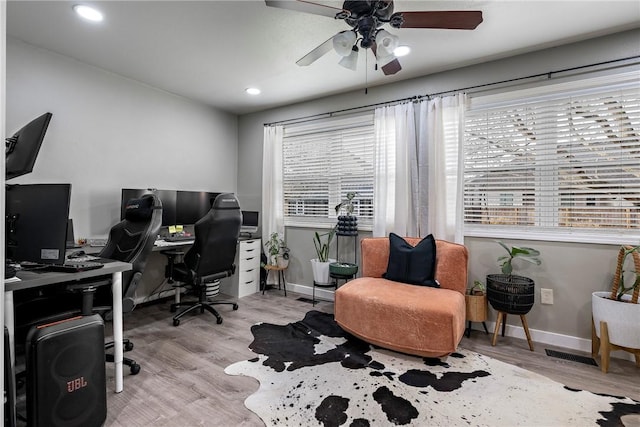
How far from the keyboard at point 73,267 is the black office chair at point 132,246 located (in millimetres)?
295

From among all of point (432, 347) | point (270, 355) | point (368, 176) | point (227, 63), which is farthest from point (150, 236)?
point (368, 176)

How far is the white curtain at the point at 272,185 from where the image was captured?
4.25m

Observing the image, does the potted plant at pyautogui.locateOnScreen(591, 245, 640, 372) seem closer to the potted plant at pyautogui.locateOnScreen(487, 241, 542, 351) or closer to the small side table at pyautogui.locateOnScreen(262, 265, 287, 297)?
the potted plant at pyautogui.locateOnScreen(487, 241, 542, 351)

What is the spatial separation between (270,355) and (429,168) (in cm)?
228

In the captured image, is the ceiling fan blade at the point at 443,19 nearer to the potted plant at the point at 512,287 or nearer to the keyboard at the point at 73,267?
the potted plant at the point at 512,287

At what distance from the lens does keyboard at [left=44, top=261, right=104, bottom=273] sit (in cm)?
157

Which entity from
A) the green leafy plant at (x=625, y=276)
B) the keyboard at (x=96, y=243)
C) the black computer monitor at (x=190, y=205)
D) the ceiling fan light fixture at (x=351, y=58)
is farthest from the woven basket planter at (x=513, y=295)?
the keyboard at (x=96, y=243)

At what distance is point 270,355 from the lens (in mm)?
2365

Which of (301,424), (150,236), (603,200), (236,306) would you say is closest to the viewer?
(301,424)

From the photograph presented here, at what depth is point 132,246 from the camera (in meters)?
2.18

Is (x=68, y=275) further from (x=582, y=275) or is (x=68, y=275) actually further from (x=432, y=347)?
(x=582, y=275)

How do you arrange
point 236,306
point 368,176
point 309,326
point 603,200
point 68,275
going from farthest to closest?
point 368,176
point 236,306
point 309,326
point 603,200
point 68,275

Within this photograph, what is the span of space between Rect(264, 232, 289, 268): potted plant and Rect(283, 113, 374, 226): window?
280mm

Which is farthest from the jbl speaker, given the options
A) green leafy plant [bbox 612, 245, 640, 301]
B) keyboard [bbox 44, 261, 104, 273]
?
green leafy plant [bbox 612, 245, 640, 301]
